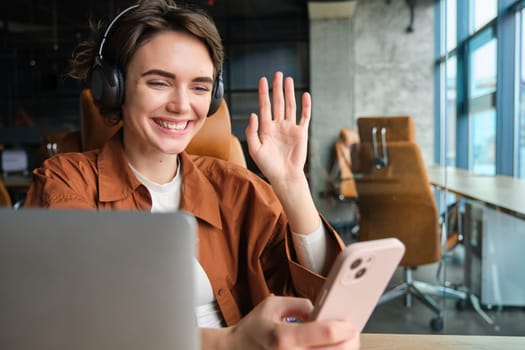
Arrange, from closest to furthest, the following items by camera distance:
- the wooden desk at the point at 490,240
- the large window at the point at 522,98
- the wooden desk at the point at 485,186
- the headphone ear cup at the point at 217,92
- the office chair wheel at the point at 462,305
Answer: the headphone ear cup at the point at 217,92
the wooden desk at the point at 485,186
the wooden desk at the point at 490,240
the large window at the point at 522,98
the office chair wheel at the point at 462,305

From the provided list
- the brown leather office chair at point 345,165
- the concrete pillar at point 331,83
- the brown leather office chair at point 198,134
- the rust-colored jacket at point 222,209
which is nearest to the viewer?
the rust-colored jacket at point 222,209

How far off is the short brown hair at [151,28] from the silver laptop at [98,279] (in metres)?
0.70

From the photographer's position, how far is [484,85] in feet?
9.54

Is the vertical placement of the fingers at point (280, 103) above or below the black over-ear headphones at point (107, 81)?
below

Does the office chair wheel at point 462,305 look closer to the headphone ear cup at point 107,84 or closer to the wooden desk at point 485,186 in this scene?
the wooden desk at point 485,186

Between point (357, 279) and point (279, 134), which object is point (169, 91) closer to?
point (279, 134)

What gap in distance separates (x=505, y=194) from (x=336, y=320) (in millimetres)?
2011

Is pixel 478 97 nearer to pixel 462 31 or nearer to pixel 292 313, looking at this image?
pixel 462 31

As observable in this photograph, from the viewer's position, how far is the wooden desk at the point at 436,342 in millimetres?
675

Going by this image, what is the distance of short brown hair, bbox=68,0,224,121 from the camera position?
0.95 meters

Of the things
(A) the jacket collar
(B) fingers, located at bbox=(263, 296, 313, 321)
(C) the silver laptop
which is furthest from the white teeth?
(C) the silver laptop

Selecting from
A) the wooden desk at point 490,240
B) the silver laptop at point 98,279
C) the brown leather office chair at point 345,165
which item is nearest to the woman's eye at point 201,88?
the silver laptop at point 98,279

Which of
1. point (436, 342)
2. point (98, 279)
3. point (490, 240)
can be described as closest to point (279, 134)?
point (436, 342)

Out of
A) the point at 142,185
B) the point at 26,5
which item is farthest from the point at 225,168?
the point at 26,5
